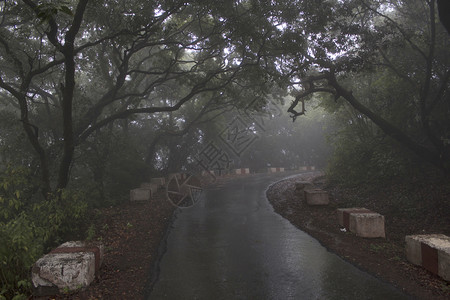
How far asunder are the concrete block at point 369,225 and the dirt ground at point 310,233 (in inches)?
8.6

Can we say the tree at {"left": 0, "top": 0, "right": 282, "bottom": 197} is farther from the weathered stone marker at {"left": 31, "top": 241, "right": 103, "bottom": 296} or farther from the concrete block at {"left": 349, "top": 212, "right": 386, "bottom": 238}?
the concrete block at {"left": 349, "top": 212, "right": 386, "bottom": 238}

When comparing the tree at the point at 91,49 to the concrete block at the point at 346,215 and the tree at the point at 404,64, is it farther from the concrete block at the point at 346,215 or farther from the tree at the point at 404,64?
the concrete block at the point at 346,215

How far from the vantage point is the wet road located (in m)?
4.93

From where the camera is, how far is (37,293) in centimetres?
471

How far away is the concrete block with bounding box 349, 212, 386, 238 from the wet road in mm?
1271

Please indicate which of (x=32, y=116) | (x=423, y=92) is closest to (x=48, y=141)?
(x=32, y=116)

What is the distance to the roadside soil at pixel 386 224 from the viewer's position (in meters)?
5.44

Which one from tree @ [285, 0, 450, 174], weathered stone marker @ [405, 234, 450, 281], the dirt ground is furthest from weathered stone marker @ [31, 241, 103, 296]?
tree @ [285, 0, 450, 174]

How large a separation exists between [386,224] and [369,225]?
259 cm

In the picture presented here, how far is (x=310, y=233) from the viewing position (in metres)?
8.52

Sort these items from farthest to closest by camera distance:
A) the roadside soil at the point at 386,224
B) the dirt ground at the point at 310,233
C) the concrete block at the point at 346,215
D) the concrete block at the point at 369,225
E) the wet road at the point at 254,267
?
the concrete block at the point at 346,215, the concrete block at the point at 369,225, the roadside soil at the point at 386,224, the dirt ground at the point at 310,233, the wet road at the point at 254,267

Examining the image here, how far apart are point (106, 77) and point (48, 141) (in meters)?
4.20

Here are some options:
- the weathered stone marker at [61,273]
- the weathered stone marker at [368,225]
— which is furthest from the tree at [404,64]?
the weathered stone marker at [61,273]

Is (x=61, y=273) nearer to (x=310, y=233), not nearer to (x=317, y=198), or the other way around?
(x=310, y=233)
